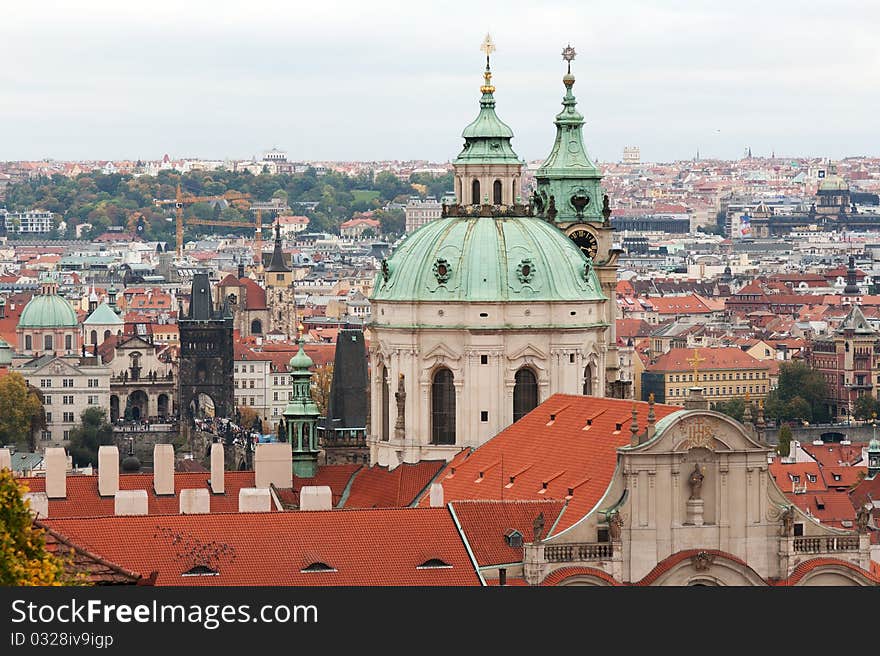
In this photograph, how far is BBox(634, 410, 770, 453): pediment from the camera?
6206cm

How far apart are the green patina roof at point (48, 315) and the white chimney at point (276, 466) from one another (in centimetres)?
10442

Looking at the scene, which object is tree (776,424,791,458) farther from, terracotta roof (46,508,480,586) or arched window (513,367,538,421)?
terracotta roof (46,508,480,586)

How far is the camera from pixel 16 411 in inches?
6009

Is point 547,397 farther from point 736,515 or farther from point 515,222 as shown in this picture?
point 736,515

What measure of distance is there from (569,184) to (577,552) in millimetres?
23562

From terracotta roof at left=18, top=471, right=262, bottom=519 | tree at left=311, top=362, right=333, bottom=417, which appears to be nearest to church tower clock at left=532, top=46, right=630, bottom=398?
terracotta roof at left=18, top=471, right=262, bottom=519

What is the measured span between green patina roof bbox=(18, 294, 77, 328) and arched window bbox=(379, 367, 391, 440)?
347ft

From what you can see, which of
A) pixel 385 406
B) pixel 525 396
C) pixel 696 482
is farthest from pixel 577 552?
pixel 385 406

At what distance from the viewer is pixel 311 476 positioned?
7931cm

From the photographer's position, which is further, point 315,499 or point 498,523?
point 315,499

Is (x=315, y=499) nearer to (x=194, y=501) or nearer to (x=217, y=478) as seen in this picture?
(x=194, y=501)

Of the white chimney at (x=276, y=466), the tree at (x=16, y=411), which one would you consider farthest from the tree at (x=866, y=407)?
the white chimney at (x=276, y=466)

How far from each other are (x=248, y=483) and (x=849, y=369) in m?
102
